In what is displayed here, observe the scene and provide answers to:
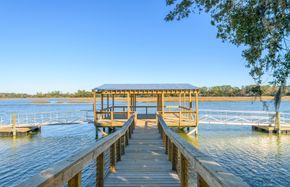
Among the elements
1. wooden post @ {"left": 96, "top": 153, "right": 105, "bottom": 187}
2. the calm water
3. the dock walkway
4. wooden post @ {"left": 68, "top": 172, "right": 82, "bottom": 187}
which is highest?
wooden post @ {"left": 68, "top": 172, "right": 82, "bottom": 187}

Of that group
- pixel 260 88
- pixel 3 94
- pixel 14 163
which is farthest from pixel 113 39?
pixel 3 94

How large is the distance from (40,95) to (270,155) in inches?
5786

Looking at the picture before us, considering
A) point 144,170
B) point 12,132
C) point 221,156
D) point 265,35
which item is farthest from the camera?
Result: point 12,132

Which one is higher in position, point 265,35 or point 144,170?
point 265,35

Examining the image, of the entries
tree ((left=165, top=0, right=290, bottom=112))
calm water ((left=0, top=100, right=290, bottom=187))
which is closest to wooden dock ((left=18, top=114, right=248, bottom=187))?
tree ((left=165, top=0, right=290, bottom=112))

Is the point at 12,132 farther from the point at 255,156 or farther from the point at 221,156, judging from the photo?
the point at 255,156

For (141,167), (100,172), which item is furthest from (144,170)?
(100,172)

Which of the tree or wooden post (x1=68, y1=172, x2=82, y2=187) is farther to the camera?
the tree

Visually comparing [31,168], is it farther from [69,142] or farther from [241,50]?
[241,50]

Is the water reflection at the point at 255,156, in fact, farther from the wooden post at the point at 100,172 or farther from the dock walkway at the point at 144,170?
the wooden post at the point at 100,172

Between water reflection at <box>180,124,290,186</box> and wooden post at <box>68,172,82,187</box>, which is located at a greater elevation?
wooden post at <box>68,172,82,187</box>

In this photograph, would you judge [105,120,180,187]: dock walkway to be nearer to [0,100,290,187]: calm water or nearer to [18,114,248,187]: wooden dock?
[18,114,248,187]: wooden dock

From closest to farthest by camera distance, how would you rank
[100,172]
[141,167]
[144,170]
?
[100,172] → [144,170] → [141,167]

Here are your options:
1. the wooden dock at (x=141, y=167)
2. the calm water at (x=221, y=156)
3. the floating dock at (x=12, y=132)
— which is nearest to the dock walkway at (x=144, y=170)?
the wooden dock at (x=141, y=167)
